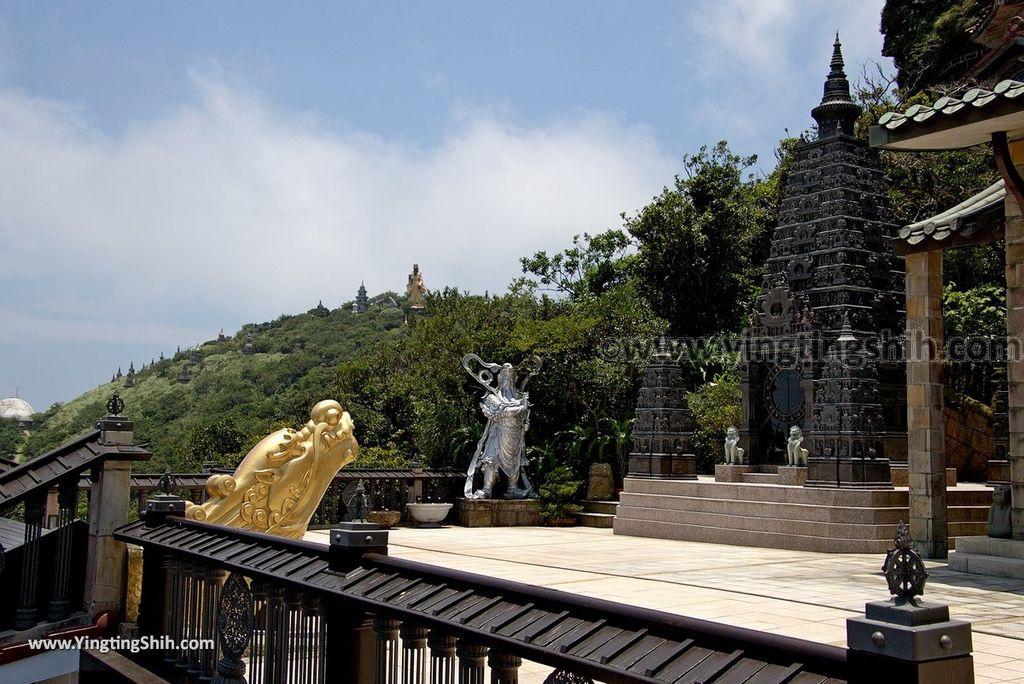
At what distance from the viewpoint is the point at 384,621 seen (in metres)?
3.33

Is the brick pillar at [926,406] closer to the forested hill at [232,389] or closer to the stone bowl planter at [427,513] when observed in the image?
the stone bowl planter at [427,513]

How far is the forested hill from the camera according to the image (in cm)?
2903

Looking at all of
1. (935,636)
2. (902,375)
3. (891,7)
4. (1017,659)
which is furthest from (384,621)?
(891,7)

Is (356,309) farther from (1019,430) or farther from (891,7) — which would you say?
(1019,430)

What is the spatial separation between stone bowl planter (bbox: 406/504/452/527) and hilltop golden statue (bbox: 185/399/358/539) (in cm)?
1031

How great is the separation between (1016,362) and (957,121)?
266 centimetres

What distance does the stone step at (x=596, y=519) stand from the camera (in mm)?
17531

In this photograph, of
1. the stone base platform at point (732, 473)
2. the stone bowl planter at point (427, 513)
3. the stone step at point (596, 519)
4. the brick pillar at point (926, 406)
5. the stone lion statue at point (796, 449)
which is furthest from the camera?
the stone step at point (596, 519)

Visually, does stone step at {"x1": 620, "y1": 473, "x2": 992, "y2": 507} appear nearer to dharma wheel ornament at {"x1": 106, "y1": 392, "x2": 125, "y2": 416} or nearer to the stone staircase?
the stone staircase

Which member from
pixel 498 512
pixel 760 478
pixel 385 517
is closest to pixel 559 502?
pixel 498 512

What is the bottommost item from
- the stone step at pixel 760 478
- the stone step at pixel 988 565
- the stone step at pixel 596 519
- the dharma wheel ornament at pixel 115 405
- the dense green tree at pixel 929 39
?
the stone step at pixel 596 519

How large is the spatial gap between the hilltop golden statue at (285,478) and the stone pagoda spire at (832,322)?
8248 millimetres

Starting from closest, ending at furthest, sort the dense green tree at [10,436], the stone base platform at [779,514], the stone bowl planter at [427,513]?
the stone base platform at [779,514], the stone bowl planter at [427,513], the dense green tree at [10,436]

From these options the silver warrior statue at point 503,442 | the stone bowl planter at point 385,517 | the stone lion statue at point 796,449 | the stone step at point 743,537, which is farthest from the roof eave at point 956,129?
the stone bowl planter at point 385,517
